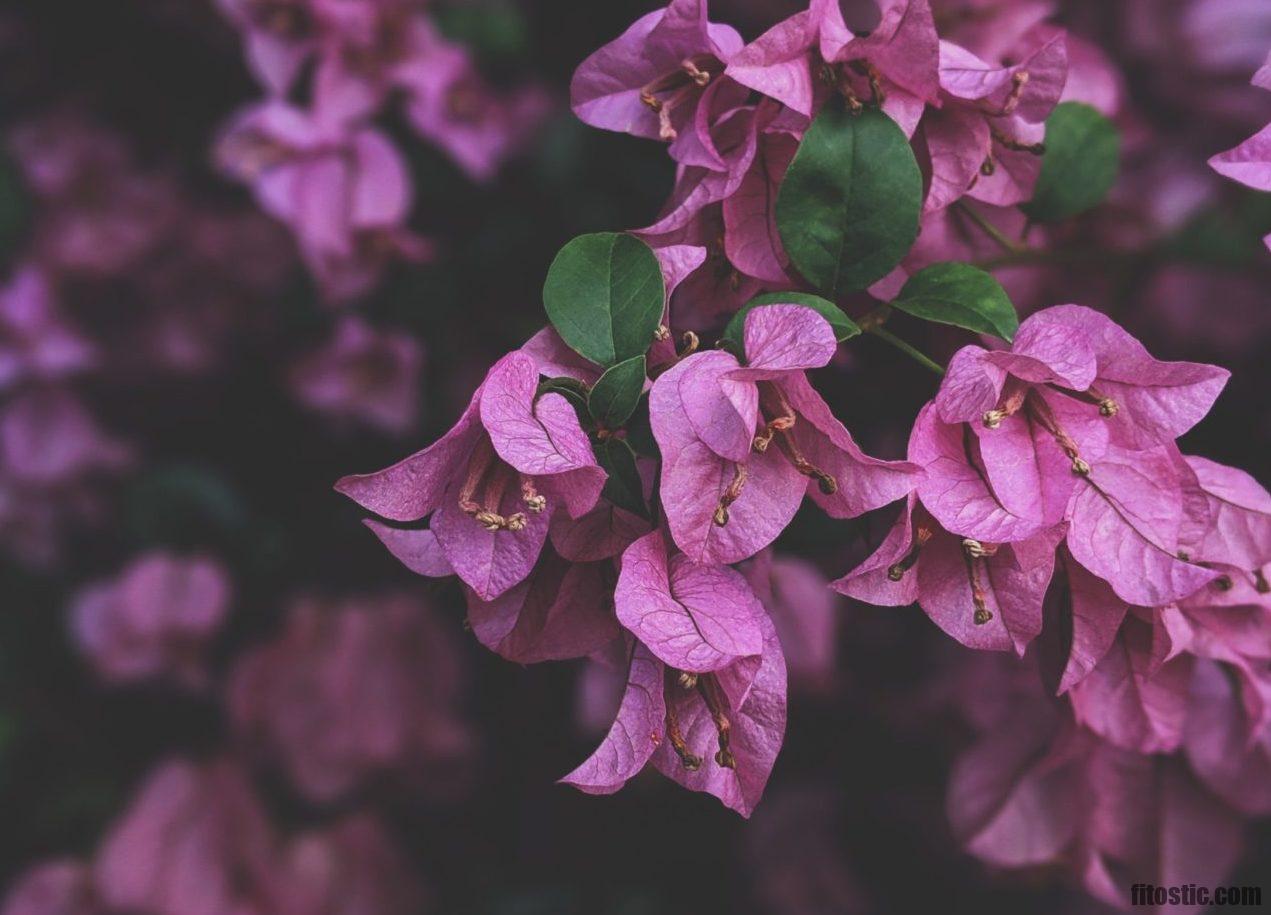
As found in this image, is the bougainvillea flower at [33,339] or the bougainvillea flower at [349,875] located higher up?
the bougainvillea flower at [33,339]

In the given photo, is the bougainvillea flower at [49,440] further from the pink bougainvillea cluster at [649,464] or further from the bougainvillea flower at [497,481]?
the bougainvillea flower at [497,481]

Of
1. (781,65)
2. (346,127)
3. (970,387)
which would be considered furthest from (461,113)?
(970,387)

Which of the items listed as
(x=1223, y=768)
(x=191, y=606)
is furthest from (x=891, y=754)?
(x=191, y=606)

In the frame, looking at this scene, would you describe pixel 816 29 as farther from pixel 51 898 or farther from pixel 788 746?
pixel 51 898

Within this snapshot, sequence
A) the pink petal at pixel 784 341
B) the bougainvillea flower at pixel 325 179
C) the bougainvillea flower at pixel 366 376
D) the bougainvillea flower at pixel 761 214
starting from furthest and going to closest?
the bougainvillea flower at pixel 366 376 < the bougainvillea flower at pixel 325 179 < the bougainvillea flower at pixel 761 214 < the pink petal at pixel 784 341

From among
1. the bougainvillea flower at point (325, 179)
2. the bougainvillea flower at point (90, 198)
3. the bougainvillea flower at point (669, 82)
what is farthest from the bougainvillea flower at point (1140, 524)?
the bougainvillea flower at point (90, 198)

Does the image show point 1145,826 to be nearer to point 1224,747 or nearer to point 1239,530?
point 1224,747

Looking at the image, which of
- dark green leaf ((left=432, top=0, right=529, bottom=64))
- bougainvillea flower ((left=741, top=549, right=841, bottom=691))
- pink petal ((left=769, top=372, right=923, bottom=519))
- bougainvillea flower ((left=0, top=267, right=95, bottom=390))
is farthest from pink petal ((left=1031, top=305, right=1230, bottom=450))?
bougainvillea flower ((left=0, top=267, right=95, bottom=390))
